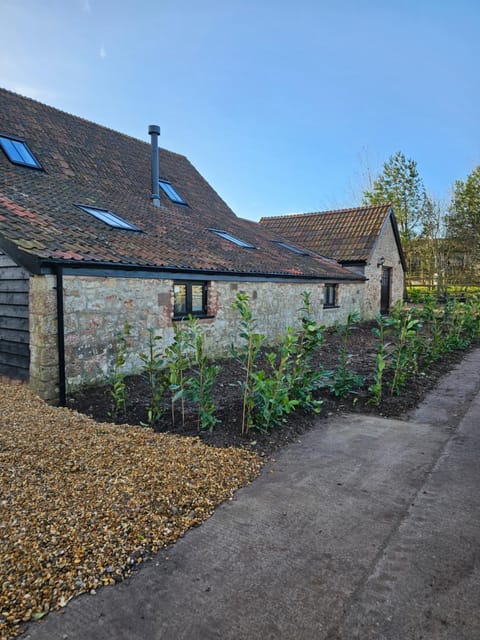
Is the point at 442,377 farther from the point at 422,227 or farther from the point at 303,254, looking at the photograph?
the point at 422,227

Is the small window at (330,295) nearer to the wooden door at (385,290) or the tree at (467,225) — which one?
the wooden door at (385,290)

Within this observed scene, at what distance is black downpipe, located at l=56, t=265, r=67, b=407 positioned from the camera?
6195 mm

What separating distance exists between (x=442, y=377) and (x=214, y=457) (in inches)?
238

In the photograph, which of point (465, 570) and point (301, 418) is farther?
point (301, 418)

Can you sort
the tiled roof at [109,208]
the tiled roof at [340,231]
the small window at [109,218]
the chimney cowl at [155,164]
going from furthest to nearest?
the tiled roof at [340,231] → the chimney cowl at [155,164] → the small window at [109,218] → the tiled roof at [109,208]

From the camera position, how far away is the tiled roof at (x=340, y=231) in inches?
707

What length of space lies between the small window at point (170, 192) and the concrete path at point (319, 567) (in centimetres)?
1200

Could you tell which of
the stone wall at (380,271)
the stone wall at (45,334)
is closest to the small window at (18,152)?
the stone wall at (45,334)

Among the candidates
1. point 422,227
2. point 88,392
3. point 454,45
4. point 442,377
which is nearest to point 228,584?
point 88,392

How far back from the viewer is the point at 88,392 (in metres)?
6.54

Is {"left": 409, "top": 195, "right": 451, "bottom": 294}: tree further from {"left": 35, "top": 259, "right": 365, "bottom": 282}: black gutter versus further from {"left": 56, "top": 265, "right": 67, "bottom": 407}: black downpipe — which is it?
{"left": 56, "top": 265, "right": 67, "bottom": 407}: black downpipe

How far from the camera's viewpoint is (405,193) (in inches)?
1140

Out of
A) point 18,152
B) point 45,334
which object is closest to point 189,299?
point 45,334

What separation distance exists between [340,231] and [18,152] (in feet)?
45.3
